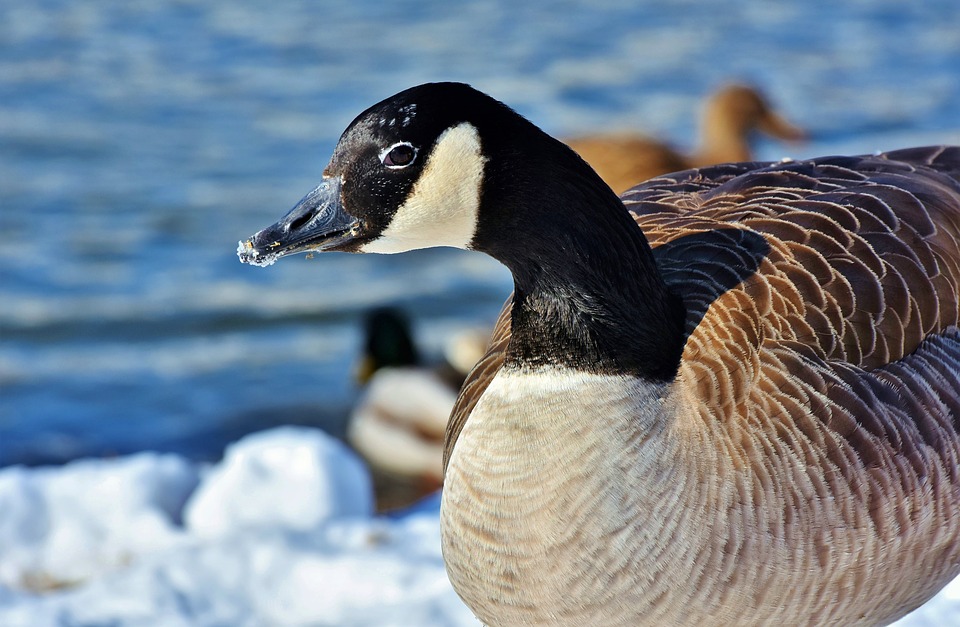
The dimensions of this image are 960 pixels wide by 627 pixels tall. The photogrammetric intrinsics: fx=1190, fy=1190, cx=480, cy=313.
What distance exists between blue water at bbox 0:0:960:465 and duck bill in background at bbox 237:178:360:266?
600 centimetres

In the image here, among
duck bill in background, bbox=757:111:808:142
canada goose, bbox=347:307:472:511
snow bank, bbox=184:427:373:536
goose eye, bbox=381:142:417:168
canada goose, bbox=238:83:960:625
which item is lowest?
canada goose, bbox=347:307:472:511

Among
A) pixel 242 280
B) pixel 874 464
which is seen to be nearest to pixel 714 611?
pixel 874 464

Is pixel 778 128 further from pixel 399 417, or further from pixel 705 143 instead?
pixel 399 417

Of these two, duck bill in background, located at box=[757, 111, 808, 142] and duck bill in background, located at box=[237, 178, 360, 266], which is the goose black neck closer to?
duck bill in background, located at box=[237, 178, 360, 266]

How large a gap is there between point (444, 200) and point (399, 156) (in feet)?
0.48

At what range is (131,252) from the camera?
10.6m

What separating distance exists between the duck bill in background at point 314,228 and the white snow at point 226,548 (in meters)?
1.85

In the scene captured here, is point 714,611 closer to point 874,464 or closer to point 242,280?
point 874,464

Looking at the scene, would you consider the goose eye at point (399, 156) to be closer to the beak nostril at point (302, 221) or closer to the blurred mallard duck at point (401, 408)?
the beak nostril at point (302, 221)

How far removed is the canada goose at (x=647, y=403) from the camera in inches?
110

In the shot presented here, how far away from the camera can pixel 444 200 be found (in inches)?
109

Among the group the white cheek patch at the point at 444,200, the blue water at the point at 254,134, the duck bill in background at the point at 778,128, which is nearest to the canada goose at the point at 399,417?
the blue water at the point at 254,134

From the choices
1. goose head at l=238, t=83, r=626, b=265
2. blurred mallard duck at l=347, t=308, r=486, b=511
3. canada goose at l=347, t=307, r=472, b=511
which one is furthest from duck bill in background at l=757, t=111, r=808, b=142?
goose head at l=238, t=83, r=626, b=265

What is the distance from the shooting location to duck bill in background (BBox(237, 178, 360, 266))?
2809 millimetres
